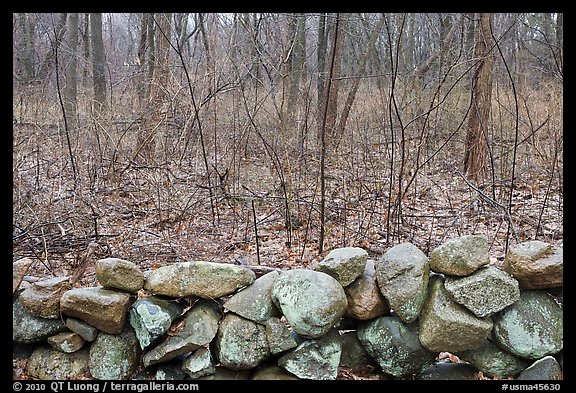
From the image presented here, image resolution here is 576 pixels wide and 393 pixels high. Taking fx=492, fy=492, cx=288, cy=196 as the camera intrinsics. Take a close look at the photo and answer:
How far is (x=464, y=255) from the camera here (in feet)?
8.69

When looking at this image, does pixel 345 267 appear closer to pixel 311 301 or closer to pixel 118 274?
pixel 311 301

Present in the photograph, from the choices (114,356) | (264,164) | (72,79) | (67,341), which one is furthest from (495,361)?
(72,79)

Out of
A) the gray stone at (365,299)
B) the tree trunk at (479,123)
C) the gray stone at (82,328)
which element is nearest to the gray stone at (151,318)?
the gray stone at (82,328)

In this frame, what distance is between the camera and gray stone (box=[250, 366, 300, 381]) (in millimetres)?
2795

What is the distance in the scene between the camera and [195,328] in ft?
9.17

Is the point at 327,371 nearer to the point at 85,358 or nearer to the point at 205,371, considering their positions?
the point at 205,371

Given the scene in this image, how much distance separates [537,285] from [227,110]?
16.3ft

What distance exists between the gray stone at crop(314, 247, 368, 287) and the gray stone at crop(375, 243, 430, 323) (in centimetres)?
12

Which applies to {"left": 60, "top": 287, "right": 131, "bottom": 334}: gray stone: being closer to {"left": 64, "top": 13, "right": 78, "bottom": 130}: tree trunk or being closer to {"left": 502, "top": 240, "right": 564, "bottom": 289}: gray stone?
{"left": 502, "top": 240, "right": 564, "bottom": 289}: gray stone

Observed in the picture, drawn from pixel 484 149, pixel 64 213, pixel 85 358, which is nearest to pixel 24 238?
pixel 64 213

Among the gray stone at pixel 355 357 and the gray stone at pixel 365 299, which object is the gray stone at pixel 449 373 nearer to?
the gray stone at pixel 355 357

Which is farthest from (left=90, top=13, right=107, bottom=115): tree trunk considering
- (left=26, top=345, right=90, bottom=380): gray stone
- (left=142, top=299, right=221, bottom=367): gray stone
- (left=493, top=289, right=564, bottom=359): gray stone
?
(left=493, top=289, right=564, bottom=359): gray stone

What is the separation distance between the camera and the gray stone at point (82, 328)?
2.82 metres

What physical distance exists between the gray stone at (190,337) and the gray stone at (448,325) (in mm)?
1197
